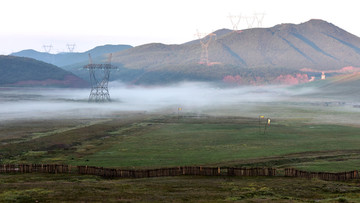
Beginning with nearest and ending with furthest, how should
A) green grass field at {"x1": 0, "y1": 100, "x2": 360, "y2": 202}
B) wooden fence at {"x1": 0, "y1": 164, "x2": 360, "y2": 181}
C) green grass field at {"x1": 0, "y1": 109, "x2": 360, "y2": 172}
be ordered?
green grass field at {"x1": 0, "y1": 100, "x2": 360, "y2": 202}, wooden fence at {"x1": 0, "y1": 164, "x2": 360, "y2": 181}, green grass field at {"x1": 0, "y1": 109, "x2": 360, "y2": 172}

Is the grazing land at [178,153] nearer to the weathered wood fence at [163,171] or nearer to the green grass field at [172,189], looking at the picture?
the green grass field at [172,189]

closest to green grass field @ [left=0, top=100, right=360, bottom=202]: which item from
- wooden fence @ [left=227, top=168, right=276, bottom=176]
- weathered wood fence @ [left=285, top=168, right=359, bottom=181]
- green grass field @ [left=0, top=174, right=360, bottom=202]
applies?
green grass field @ [left=0, top=174, right=360, bottom=202]

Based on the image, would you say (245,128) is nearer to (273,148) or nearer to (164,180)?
(273,148)

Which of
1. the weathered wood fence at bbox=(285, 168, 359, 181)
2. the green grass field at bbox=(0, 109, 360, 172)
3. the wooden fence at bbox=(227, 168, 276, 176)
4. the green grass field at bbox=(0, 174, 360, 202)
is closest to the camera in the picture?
the green grass field at bbox=(0, 174, 360, 202)

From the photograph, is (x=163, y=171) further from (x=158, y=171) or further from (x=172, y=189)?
(x=172, y=189)

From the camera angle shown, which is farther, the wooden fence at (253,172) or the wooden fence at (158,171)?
the wooden fence at (253,172)

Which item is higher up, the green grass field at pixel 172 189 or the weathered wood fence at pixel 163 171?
the weathered wood fence at pixel 163 171

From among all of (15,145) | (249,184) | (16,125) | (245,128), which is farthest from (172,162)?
(16,125)

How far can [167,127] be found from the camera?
98312mm

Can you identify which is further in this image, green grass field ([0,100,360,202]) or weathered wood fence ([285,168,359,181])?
weathered wood fence ([285,168,359,181])

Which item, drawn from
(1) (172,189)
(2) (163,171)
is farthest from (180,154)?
(1) (172,189)

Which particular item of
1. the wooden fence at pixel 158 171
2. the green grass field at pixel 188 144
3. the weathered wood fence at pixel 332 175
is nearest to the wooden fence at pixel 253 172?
the wooden fence at pixel 158 171

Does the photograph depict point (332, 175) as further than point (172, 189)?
Yes

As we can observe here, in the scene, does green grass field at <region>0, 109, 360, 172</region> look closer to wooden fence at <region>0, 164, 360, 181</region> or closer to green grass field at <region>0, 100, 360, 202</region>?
green grass field at <region>0, 100, 360, 202</region>
